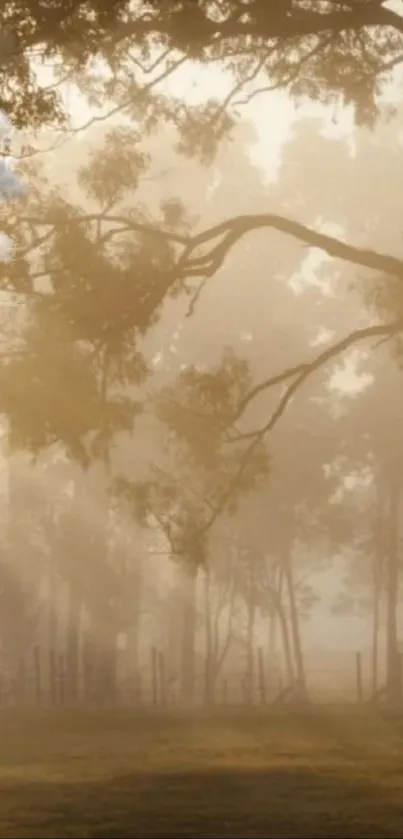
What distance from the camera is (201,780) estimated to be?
16031 millimetres

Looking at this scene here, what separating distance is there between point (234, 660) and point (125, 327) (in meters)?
64.9

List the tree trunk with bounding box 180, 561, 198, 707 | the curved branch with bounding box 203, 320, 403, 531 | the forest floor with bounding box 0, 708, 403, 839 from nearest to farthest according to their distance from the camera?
the forest floor with bounding box 0, 708, 403, 839
the curved branch with bounding box 203, 320, 403, 531
the tree trunk with bounding box 180, 561, 198, 707

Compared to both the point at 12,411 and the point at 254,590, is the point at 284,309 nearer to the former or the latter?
the point at 254,590

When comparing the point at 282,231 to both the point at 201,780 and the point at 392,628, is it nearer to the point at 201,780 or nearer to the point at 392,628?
the point at 201,780

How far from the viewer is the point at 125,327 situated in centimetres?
1891

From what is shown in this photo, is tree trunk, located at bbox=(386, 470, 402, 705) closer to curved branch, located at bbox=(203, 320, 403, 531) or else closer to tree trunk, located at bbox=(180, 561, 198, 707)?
tree trunk, located at bbox=(180, 561, 198, 707)

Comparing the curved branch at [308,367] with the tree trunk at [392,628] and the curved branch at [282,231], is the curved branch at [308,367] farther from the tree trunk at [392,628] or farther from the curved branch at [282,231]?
the tree trunk at [392,628]

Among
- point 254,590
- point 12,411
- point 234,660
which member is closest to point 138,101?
point 12,411

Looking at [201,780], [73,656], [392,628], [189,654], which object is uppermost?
[392,628]

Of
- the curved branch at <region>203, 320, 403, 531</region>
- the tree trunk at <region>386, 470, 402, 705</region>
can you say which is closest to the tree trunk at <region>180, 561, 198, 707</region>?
the tree trunk at <region>386, 470, 402, 705</region>

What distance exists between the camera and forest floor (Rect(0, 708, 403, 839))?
11.7 metres

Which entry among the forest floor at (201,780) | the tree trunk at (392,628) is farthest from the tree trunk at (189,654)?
the forest floor at (201,780)

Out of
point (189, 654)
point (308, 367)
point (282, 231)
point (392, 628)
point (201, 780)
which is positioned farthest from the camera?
point (189, 654)

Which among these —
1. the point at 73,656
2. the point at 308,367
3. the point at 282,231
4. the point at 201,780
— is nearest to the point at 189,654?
the point at 73,656
